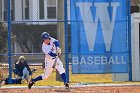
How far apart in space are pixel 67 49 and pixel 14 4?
5.62 meters

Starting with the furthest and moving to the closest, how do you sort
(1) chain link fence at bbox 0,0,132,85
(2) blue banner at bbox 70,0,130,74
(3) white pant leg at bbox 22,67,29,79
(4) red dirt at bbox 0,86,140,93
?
(1) chain link fence at bbox 0,0,132,85
(3) white pant leg at bbox 22,67,29,79
(2) blue banner at bbox 70,0,130,74
(4) red dirt at bbox 0,86,140,93

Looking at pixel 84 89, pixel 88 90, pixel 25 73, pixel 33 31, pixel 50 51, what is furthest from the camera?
pixel 33 31

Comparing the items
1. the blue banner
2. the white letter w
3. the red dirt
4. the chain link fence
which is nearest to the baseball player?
the red dirt

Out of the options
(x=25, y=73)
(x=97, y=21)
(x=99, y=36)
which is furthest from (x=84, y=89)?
(x=25, y=73)

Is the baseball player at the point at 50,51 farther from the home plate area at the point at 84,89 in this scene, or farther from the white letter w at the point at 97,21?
the white letter w at the point at 97,21

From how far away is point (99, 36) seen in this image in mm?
17391

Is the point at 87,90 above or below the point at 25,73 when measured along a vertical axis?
below

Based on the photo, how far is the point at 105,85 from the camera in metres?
16.0

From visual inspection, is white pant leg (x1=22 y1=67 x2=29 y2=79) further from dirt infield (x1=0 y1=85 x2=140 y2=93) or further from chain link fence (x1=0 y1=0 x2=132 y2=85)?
dirt infield (x1=0 y1=85 x2=140 y2=93)

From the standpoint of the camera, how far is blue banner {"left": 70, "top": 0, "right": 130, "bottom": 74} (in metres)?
17.3

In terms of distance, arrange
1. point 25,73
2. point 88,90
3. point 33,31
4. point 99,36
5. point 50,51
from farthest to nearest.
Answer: point 33,31 → point 25,73 → point 99,36 → point 88,90 → point 50,51

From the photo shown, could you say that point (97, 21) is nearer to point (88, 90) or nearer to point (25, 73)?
point (25, 73)

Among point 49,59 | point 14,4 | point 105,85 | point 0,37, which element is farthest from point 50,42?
point 0,37

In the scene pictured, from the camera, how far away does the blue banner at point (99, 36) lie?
56.7ft
